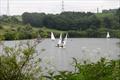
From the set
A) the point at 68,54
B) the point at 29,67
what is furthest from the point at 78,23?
the point at 29,67

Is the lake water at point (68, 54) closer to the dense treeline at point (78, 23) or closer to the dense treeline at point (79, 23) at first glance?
the dense treeline at point (78, 23)

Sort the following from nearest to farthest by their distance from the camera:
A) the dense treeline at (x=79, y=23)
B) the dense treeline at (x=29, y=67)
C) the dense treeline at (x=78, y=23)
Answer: the dense treeline at (x=29, y=67), the dense treeline at (x=78, y=23), the dense treeline at (x=79, y=23)

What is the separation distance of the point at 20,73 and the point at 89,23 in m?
171

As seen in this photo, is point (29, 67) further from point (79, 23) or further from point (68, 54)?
point (79, 23)

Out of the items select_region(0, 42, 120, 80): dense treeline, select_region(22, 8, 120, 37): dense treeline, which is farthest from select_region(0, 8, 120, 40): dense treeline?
select_region(0, 42, 120, 80): dense treeline

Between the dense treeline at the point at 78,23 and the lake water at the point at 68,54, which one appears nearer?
the lake water at the point at 68,54

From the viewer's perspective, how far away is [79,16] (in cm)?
19175

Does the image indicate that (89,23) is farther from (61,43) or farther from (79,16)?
(61,43)

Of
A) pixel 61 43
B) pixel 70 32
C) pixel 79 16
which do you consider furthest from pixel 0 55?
pixel 79 16

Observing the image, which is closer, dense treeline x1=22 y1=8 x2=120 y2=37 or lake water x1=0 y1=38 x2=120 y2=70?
lake water x1=0 y1=38 x2=120 y2=70

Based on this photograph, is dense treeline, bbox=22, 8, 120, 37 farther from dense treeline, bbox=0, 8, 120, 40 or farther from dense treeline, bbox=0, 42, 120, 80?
dense treeline, bbox=0, 42, 120, 80

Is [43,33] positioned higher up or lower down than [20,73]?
higher up

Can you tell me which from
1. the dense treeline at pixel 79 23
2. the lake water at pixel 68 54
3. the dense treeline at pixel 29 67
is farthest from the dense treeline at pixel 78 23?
the dense treeline at pixel 29 67

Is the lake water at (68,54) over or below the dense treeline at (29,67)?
below
